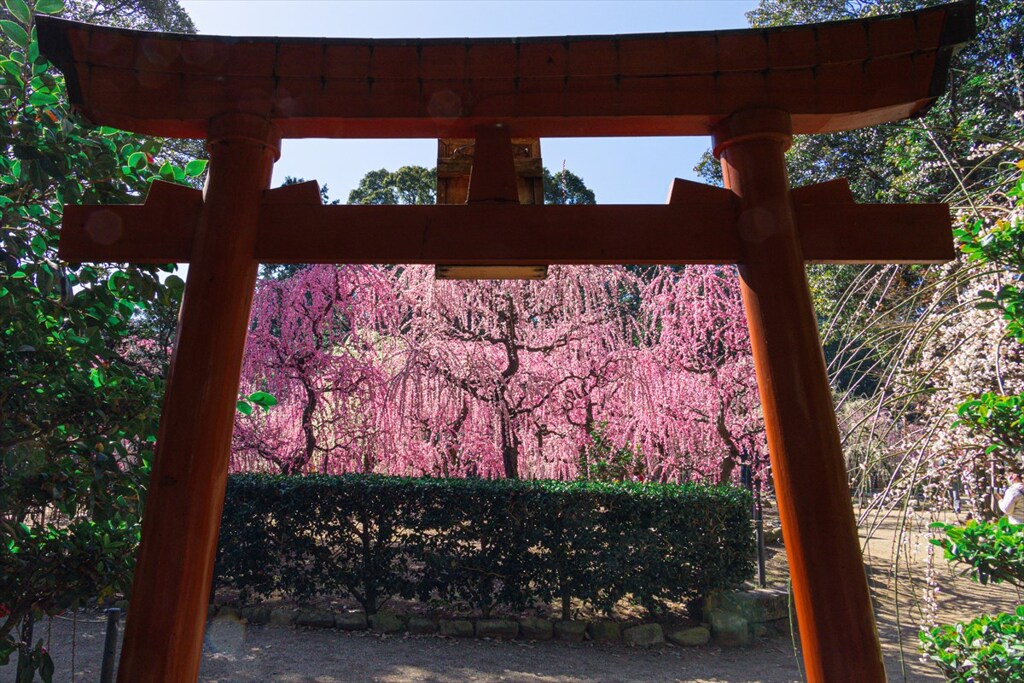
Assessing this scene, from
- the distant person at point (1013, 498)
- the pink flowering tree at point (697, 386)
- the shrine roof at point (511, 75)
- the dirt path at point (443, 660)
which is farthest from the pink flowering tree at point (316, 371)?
the distant person at point (1013, 498)

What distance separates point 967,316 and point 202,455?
3835 millimetres

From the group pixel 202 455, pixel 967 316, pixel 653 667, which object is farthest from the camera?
pixel 653 667

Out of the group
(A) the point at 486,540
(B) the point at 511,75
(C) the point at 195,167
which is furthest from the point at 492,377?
(B) the point at 511,75

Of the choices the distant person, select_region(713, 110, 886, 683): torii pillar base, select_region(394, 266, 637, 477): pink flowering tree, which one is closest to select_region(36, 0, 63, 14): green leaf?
select_region(713, 110, 886, 683): torii pillar base

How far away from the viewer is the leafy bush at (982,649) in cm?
234

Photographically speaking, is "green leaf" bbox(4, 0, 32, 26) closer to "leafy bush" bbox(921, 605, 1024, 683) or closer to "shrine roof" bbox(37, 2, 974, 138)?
"shrine roof" bbox(37, 2, 974, 138)

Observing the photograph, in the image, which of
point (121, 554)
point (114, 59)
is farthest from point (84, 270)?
point (121, 554)

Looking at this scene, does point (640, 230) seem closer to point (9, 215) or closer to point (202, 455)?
point (202, 455)

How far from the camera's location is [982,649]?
2.45 metres

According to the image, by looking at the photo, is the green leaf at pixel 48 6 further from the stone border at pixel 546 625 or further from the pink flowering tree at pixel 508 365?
the pink flowering tree at pixel 508 365

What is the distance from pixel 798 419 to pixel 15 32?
2.78 m

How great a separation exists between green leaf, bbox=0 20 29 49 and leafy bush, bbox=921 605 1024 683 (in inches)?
162

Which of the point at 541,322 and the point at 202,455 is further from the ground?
the point at 541,322

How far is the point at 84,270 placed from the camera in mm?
2346
